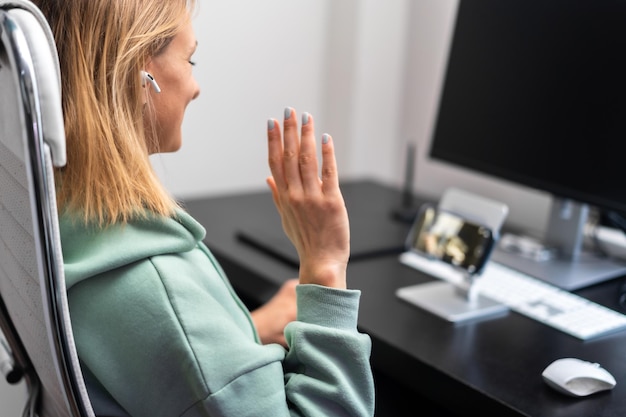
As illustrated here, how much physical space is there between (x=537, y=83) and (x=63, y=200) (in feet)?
3.10

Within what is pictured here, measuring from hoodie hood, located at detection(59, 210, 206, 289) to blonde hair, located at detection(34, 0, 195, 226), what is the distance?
0.04ft

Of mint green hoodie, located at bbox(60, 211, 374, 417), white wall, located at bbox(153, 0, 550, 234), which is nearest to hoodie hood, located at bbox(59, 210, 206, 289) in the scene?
mint green hoodie, located at bbox(60, 211, 374, 417)

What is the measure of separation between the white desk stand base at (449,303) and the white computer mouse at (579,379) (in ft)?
0.74

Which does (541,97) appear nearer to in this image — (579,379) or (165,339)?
(579,379)

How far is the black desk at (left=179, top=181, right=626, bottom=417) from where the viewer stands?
0.97 meters

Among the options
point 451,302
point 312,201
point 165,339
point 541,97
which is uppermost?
point 541,97

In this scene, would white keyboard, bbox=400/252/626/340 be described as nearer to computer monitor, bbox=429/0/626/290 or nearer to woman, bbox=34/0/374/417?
computer monitor, bbox=429/0/626/290

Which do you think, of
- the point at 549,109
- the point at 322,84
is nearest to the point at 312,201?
the point at 549,109

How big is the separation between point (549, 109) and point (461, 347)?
0.54m

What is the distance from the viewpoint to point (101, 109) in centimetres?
84

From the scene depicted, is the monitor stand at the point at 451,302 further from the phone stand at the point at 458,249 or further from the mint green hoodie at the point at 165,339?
the mint green hoodie at the point at 165,339

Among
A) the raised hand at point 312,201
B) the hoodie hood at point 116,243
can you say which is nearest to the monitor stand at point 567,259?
the raised hand at point 312,201

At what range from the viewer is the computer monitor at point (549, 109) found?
130 cm

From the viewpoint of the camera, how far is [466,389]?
0.99m
